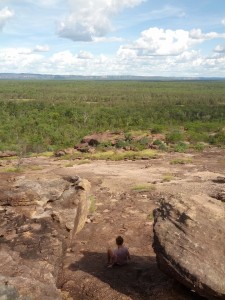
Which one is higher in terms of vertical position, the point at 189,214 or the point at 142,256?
the point at 189,214

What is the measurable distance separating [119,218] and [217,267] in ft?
21.9

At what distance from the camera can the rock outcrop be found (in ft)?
23.9

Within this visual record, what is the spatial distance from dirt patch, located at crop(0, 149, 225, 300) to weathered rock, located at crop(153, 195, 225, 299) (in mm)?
656

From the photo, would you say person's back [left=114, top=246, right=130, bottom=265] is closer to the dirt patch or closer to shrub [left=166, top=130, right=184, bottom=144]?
the dirt patch

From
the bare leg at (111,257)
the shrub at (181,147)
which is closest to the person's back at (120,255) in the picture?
the bare leg at (111,257)

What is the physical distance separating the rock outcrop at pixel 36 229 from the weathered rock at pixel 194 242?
223cm

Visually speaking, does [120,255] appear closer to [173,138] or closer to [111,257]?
[111,257]

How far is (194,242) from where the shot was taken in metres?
7.40

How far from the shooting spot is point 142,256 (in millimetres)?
10383

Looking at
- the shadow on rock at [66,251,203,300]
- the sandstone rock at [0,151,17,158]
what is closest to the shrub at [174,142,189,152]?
the sandstone rock at [0,151,17,158]

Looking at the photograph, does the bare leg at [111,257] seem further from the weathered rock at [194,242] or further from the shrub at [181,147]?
the shrub at [181,147]

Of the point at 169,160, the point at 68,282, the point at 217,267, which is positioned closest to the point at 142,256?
the point at 68,282

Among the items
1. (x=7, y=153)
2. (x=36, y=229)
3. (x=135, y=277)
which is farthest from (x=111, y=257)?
(x=7, y=153)

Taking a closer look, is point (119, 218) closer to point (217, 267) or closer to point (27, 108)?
point (217, 267)
